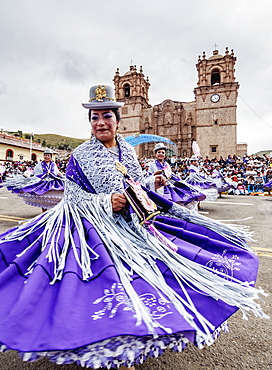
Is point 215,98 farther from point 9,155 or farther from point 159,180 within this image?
point 159,180

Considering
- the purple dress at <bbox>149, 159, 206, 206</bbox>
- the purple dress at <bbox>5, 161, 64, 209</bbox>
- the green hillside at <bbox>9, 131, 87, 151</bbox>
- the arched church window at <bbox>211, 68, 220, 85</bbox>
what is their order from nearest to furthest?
the purple dress at <bbox>149, 159, 206, 206</bbox> → the purple dress at <bbox>5, 161, 64, 209</bbox> → the arched church window at <bbox>211, 68, 220, 85</bbox> → the green hillside at <bbox>9, 131, 87, 151</bbox>

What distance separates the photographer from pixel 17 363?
158cm

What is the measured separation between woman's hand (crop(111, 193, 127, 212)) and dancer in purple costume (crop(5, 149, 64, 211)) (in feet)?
15.5

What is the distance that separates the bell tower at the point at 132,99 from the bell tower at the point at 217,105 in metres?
9.84

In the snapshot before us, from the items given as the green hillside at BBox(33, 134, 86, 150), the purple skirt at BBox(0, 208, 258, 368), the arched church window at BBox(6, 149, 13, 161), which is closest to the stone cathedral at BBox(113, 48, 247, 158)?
the arched church window at BBox(6, 149, 13, 161)

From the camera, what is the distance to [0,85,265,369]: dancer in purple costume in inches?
38.6

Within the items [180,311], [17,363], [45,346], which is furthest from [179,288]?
[17,363]

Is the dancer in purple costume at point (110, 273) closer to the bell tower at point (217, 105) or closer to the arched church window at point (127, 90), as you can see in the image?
the bell tower at point (217, 105)

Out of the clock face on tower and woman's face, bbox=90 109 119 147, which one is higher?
the clock face on tower

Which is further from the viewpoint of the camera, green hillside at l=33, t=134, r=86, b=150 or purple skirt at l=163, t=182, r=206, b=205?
green hillside at l=33, t=134, r=86, b=150

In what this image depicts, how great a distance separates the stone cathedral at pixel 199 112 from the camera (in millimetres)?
35781

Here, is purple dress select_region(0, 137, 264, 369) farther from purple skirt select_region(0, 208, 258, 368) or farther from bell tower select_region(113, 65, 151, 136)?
bell tower select_region(113, 65, 151, 136)

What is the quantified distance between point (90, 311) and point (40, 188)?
5674 mm

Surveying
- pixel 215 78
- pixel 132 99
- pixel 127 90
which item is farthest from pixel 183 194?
pixel 127 90
